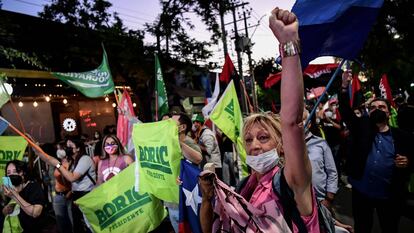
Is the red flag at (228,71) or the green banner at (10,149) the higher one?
the red flag at (228,71)

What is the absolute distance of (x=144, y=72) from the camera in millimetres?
16578

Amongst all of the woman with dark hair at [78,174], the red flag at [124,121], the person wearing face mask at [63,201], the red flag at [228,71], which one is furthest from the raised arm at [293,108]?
the red flag at [228,71]

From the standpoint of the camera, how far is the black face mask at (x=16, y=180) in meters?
4.10

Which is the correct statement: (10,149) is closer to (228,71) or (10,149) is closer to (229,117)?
(229,117)

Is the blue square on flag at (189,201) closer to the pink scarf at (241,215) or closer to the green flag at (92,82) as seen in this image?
the pink scarf at (241,215)

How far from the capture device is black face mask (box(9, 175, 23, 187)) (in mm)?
4102

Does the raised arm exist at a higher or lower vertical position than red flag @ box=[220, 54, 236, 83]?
lower

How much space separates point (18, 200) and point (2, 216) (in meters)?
0.49

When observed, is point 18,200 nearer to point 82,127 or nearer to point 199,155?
point 199,155

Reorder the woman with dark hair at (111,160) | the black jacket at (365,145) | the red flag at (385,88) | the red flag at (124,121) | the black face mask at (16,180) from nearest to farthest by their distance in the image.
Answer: the black jacket at (365,145) → the black face mask at (16,180) → the woman with dark hair at (111,160) → the red flag at (124,121) → the red flag at (385,88)

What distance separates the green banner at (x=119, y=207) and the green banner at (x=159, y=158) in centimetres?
19

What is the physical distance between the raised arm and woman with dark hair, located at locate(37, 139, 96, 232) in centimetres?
434

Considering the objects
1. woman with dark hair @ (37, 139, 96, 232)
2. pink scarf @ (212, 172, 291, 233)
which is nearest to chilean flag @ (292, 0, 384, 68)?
pink scarf @ (212, 172, 291, 233)

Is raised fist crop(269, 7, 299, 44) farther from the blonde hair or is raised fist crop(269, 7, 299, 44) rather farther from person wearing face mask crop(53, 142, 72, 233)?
person wearing face mask crop(53, 142, 72, 233)
